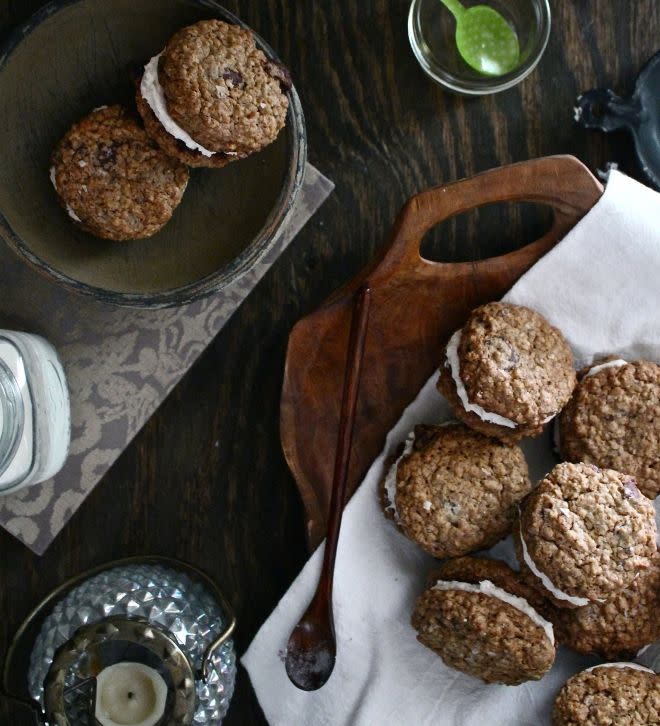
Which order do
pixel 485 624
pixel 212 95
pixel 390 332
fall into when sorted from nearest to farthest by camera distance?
pixel 212 95, pixel 485 624, pixel 390 332

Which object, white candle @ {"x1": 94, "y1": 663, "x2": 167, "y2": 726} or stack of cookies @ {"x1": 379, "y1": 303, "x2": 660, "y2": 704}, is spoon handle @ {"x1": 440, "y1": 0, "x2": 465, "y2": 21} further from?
white candle @ {"x1": 94, "y1": 663, "x2": 167, "y2": 726}

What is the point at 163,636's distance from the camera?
1.32 m

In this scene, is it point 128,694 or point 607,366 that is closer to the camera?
point 128,694

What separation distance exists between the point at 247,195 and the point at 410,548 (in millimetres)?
596

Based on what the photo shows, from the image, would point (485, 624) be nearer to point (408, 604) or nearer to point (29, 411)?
point (408, 604)

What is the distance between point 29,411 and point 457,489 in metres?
0.64

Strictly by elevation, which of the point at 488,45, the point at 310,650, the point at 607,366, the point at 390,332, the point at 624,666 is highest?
the point at 488,45

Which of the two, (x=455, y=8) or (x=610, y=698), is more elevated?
(x=455, y=8)

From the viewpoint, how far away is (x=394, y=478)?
1.49 metres

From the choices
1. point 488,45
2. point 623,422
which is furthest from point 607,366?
point 488,45

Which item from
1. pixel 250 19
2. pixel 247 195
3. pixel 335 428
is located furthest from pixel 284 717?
pixel 250 19

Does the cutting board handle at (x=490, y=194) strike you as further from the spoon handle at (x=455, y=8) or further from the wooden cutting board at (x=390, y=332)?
the spoon handle at (x=455, y=8)

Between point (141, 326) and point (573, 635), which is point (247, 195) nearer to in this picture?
point (141, 326)

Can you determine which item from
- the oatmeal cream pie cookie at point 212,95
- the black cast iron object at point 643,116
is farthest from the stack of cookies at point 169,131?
the black cast iron object at point 643,116
